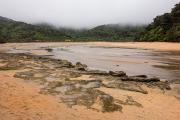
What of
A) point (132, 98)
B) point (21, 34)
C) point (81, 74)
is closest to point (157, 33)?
point (81, 74)

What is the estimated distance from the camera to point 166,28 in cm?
6391

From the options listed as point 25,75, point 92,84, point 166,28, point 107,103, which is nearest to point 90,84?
point 92,84

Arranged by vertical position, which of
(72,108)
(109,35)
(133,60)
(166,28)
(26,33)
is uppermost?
(166,28)

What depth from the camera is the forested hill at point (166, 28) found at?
2296 inches

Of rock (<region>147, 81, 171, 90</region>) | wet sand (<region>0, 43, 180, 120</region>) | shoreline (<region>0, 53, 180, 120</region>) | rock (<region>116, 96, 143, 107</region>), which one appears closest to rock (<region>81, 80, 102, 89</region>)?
shoreline (<region>0, 53, 180, 120</region>)

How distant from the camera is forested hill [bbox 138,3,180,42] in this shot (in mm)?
58312

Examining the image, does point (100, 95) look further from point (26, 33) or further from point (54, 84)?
point (26, 33)

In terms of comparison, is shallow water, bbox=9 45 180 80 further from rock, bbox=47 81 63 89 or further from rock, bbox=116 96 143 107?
rock, bbox=47 81 63 89

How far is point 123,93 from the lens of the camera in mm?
11961

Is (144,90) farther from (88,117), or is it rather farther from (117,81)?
(88,117)

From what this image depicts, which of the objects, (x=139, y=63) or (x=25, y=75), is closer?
(x=25, y=75)

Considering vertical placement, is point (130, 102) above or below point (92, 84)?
below

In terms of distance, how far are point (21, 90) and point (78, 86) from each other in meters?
2.49

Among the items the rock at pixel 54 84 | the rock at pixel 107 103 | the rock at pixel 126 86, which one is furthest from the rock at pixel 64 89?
the rock at pixel 126 86
